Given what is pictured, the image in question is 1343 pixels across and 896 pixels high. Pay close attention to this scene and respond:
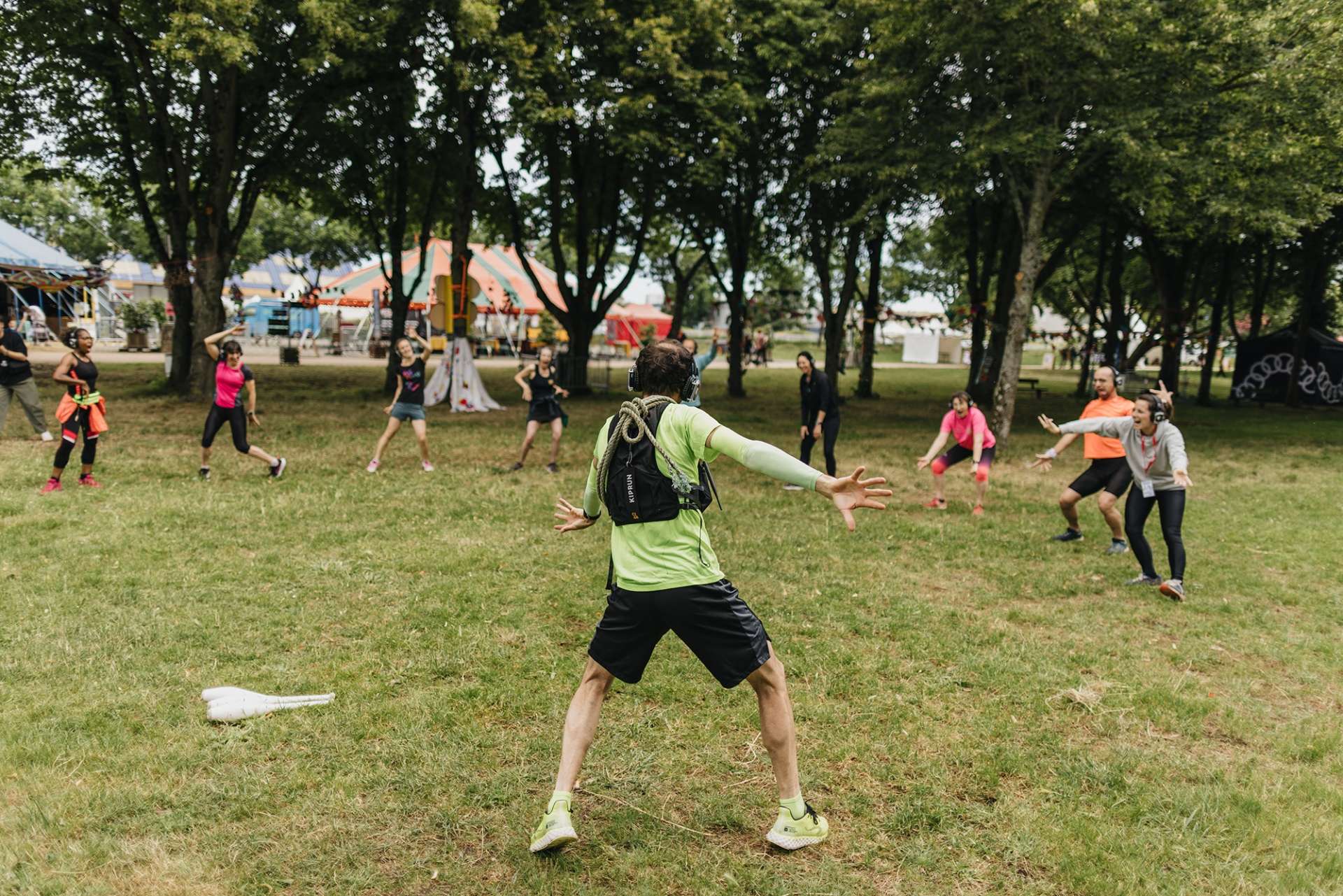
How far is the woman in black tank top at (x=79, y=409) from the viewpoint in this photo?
10.6m

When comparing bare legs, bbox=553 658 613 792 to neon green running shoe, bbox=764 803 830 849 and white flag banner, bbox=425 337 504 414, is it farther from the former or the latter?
white flag banner, bbox=425 337 504 414

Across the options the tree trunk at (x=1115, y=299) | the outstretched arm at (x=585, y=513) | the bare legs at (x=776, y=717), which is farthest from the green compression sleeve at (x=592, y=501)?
→ the tree trunk at (x=1115, y=299)

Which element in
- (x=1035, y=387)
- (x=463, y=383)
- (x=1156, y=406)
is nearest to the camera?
(x=1156, y=406)

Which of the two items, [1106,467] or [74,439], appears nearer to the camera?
[1106,467]

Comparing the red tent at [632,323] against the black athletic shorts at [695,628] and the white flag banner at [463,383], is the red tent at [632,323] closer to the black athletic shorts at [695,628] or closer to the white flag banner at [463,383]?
the white flag banner at [463,383]

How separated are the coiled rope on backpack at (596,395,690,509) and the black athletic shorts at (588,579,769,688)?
1.45 ft

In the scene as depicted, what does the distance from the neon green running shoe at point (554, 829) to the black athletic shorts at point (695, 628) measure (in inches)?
23.8

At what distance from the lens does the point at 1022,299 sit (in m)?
16.7

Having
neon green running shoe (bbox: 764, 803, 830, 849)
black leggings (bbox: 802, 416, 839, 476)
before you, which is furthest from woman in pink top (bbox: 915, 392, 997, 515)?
neon green running shoe (bbox: 764, 803, 830, 849)

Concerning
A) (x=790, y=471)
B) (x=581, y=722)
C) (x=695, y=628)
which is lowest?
(x=581, y=722)

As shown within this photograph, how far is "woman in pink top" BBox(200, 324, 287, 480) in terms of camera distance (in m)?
11.4

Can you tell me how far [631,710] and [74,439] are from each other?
8875mm

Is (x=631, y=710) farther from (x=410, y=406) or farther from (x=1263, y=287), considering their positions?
(x=1263, y=287)

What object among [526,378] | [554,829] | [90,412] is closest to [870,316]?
[526,378]
